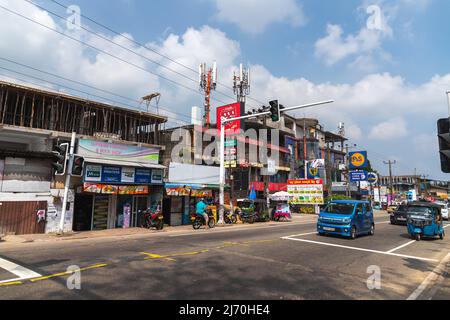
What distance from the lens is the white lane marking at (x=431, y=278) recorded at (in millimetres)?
6277

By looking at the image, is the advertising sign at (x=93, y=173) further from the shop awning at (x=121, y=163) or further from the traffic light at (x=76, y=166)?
the traffic light at (x=76, y=166)

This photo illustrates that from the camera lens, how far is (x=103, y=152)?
18.9 metres

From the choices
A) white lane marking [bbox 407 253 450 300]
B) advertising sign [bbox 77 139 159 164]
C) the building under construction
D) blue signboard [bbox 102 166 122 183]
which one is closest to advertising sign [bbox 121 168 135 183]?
the building under construction

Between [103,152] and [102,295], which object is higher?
[103,152]

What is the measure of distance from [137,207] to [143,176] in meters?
2.27

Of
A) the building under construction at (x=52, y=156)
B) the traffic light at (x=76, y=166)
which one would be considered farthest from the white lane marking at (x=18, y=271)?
the building under construction at (x=52, y=156)

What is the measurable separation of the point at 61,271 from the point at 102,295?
239 cm

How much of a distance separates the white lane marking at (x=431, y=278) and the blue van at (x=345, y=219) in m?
4.08

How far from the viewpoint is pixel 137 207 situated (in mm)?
20281

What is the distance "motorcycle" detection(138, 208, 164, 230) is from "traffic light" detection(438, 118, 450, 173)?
1481 centimetres

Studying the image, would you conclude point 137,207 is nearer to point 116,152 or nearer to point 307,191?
point 116,152
